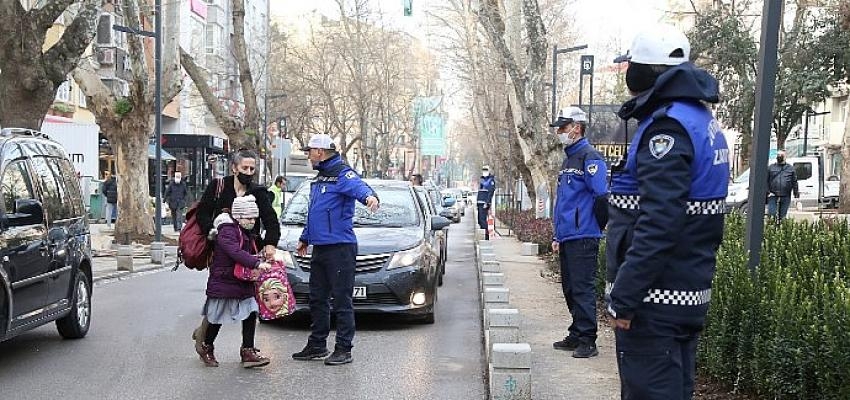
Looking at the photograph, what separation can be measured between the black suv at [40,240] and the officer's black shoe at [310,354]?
219 cm

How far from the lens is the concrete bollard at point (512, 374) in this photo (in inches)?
→ 253

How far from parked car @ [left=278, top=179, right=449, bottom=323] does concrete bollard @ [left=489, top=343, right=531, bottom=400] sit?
3.80 metres

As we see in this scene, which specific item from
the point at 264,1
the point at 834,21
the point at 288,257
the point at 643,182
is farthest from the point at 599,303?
the point at 264,1

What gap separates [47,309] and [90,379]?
1094 mm

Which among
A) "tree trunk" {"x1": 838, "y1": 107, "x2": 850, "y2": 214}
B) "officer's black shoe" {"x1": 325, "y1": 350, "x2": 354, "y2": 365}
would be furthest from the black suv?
"tree trunk" {"x1": 838, "y1": 107, "x2": 850, "y2": 214}

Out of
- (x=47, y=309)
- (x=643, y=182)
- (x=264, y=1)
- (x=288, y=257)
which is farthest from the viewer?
(x=264, y=1)

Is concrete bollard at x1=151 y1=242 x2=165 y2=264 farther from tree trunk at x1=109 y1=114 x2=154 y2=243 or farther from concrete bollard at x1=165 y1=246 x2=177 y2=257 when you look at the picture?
tree trunk at x1=109 y1=114 x2=154 y2=243

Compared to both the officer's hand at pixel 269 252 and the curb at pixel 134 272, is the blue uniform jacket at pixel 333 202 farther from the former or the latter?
the curb at pixel 134 272

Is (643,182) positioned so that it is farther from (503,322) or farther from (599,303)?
(599,303)

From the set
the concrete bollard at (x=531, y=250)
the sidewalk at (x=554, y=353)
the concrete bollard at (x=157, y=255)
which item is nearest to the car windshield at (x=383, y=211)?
the sidewalk at (x=554, y=353)

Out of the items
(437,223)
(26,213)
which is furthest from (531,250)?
(26,213)

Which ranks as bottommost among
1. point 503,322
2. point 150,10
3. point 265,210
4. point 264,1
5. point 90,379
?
point 90,379

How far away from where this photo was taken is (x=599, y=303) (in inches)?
464

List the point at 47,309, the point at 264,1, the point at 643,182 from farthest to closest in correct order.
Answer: the point at 264,1 < the point at 47,309 < the point at 643,182
